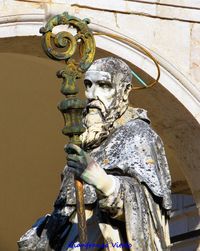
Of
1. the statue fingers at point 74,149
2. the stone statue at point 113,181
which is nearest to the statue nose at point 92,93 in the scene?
the stone statue at point 113,181

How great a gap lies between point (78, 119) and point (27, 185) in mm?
7010

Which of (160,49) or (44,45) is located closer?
(44,45)

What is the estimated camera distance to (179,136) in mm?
12023

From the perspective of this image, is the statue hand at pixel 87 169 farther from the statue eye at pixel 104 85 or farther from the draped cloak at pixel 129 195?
the statue eye at pixel 104 85

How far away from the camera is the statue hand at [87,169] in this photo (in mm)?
7344

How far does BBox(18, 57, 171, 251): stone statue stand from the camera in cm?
759

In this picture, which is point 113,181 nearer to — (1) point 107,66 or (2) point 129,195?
(2) point 129,195

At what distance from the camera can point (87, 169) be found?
739 cm

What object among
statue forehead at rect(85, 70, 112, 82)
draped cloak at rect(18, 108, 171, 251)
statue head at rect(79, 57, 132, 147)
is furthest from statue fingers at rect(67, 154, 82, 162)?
statue forehead at rect(85, 70, 112, 82)

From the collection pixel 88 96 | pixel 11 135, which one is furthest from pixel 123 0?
pixel 88 96

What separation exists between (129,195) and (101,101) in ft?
1.73

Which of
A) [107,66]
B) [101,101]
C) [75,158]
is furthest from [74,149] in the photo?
[107,66]

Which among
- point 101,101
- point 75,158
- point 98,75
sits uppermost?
point 98,75

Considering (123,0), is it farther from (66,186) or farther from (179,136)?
(66,186)
